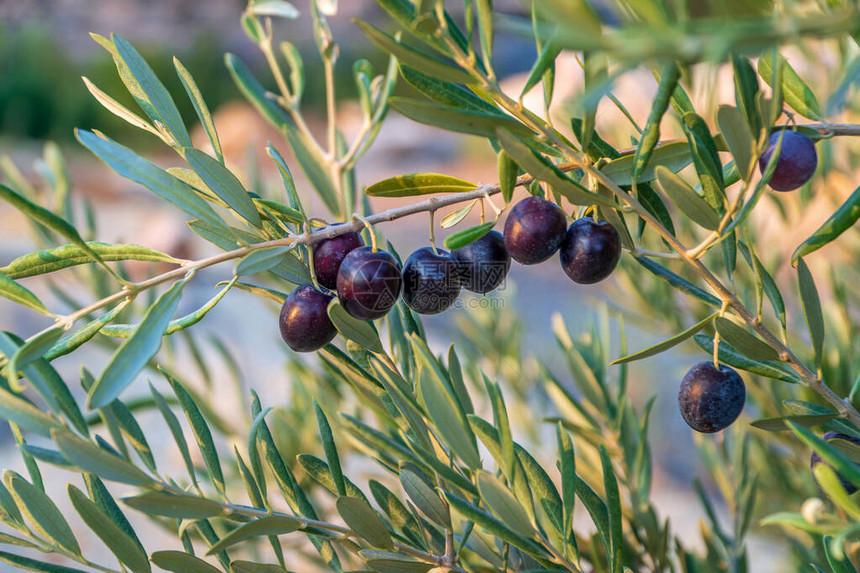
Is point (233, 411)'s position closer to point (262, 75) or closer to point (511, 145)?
point (511, 145)

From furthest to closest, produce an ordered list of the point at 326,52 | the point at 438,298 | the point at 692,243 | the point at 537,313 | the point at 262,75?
the point at 262,75 < the point at 537,313 < the point at 692,243 < the point at 326,52 < the point at 438,298

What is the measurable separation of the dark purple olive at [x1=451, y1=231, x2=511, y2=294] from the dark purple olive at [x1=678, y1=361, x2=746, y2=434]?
14cm

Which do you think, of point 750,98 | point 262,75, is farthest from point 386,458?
point 262,75

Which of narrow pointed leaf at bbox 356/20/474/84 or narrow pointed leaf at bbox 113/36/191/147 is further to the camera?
narrow pointed leaf at bbox 113/36/191/147

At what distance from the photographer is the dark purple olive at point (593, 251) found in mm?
441

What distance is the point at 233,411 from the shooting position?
2.55 metres

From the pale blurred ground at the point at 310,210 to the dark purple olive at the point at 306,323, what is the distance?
0.23 m

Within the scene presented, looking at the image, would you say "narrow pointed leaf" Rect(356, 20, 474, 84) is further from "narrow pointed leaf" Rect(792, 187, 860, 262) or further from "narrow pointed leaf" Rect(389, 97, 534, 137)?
"narrow pointed leaf" Rect(792, 187, 860, 262)

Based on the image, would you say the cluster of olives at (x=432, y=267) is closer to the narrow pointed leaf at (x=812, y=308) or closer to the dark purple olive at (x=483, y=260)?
the dark purple olive at (x=483, y=260)

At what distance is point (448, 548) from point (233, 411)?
7.20 feet

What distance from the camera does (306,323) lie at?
45 centimetres

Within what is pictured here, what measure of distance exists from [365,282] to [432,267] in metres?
0.05

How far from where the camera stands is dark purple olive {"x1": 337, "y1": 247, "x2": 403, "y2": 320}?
43cm

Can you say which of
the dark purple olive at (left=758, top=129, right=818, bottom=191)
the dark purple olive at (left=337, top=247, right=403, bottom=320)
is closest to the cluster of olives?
the dark purple olive at (left=337, top=247, right=403, bottom=320)
